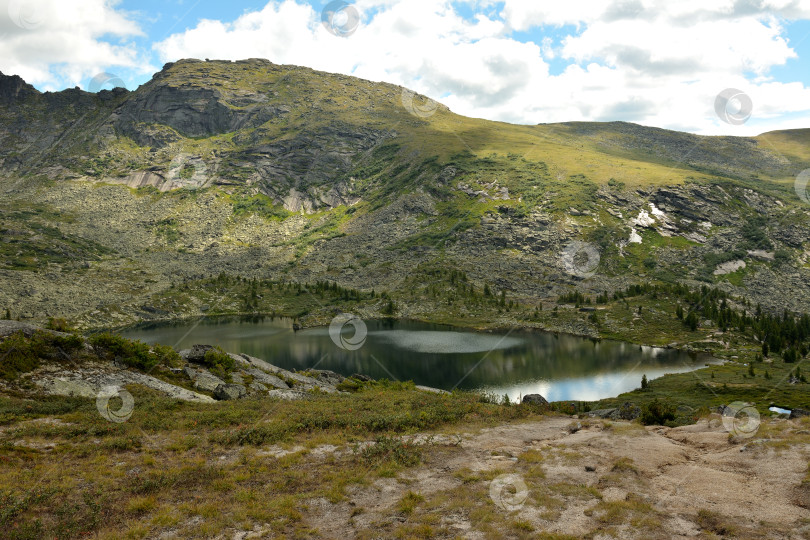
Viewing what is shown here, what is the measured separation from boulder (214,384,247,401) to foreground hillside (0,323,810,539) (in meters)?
3.29

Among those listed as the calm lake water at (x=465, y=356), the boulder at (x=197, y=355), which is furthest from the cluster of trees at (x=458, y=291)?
the boulder at (x=197, y=355)

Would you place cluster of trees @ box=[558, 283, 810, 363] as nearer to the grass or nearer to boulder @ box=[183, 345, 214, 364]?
the grass

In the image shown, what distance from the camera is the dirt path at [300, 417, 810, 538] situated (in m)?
14.1

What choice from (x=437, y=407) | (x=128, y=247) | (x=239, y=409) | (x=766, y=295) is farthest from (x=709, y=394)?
(x=128, y=247)

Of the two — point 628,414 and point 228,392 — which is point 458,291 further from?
point 228,392

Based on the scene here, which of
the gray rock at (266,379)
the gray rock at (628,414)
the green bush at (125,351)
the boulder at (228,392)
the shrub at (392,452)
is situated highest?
the green bush at (125,351)

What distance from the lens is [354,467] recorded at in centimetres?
2031

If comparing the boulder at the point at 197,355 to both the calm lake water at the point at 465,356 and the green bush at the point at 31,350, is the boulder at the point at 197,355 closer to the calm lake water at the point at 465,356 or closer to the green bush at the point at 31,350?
the green bush at the point at 31,350

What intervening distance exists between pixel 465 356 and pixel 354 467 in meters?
66.6

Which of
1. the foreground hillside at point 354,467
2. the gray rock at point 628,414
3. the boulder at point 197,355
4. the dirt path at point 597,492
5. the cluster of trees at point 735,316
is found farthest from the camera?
the cluster of trees at point 735,316

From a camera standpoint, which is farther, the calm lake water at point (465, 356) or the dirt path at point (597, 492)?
the calm lake water at point (465, 356)

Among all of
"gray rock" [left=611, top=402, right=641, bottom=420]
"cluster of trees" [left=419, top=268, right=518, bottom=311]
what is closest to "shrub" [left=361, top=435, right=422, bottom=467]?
"gray rock" [left=611, top=402, right=641, bottom=420]

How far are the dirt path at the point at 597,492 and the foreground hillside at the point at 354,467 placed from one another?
8cm

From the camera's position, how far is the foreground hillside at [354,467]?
572 inches
